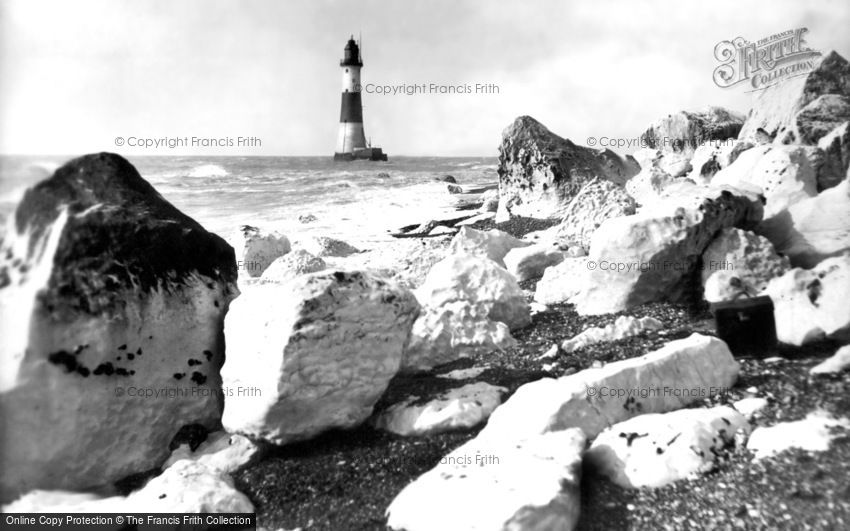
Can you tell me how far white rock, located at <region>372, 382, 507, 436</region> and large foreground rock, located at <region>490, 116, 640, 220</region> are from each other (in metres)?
8.03

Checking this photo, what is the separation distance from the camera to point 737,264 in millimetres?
4270

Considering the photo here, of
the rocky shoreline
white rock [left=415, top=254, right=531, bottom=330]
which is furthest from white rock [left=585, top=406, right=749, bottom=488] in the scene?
white rock [left=415, top=254, right=531, bottom=330]

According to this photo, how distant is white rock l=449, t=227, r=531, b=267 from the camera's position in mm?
6891

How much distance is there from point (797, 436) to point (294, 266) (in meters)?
5.77

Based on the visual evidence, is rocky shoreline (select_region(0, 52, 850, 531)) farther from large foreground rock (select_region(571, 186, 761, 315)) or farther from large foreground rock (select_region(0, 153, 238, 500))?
large foreground rock (select_region(571, 186, 761, 315))

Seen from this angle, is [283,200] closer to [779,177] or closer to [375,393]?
[779,177]

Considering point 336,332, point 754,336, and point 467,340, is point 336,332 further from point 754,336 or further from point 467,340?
point 754,336

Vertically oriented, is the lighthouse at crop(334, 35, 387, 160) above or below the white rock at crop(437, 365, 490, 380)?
above

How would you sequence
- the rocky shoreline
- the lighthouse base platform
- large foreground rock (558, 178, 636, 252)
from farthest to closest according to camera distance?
the lighthouse base platform, large foreground rock (558, 178, 636, 252), the rocky shoreline

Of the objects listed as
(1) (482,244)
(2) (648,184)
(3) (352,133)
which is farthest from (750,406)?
(3) (352,133)

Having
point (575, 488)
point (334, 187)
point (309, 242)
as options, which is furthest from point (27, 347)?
point (334, 187)

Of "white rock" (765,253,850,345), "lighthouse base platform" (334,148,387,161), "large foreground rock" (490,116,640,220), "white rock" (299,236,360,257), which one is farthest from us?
"lighthouse base platform" (334,148,387,161)

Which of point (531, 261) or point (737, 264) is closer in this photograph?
point (737, 264)

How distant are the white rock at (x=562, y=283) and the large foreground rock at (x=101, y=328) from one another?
2.64 meters
